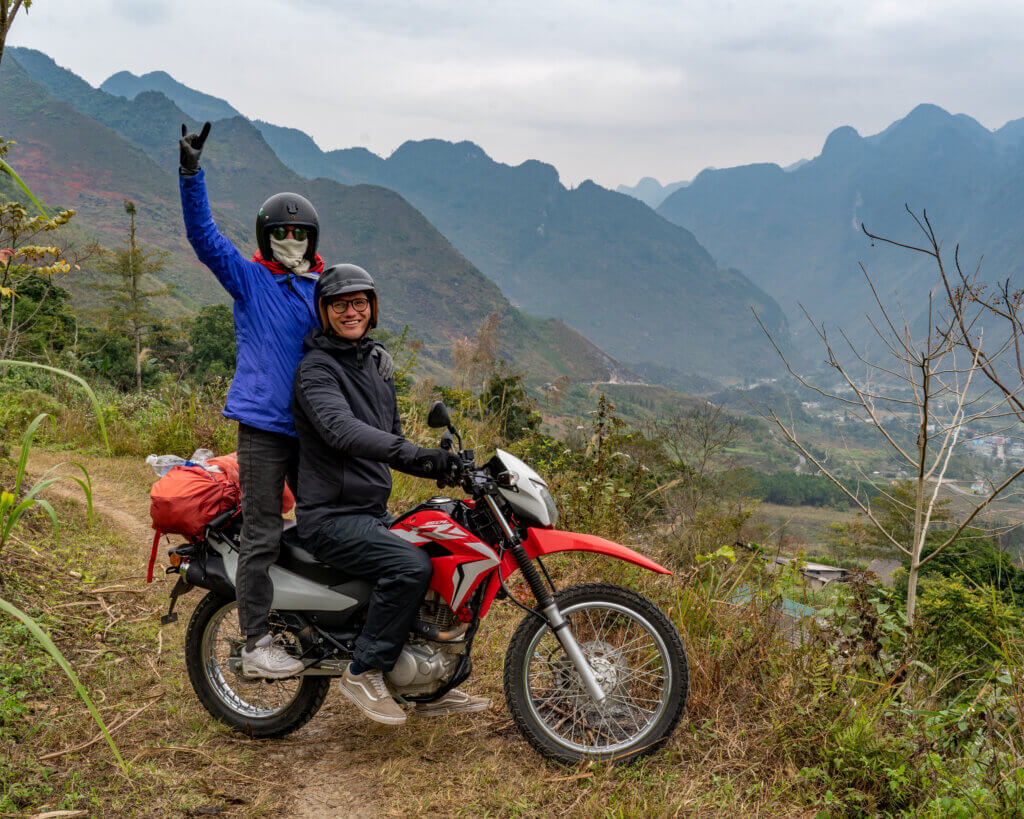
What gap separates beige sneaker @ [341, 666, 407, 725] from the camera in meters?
3.03

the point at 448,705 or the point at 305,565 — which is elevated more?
the point at 305,565

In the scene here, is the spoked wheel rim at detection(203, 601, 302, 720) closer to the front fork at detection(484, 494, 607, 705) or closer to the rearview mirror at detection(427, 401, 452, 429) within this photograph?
the front fork at detection(484, 494, 607, 705)

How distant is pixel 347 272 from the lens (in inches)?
122

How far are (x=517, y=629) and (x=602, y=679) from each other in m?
0.43

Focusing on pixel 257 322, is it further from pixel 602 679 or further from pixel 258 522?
pixel 602 679

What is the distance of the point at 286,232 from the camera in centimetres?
331

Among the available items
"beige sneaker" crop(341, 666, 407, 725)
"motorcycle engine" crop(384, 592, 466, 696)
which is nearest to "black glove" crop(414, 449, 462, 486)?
"motorcycle engine" crop(384, 592, 466, 696)

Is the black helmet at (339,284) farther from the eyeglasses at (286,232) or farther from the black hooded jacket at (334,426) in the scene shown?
the eyeglasses at (286,232)

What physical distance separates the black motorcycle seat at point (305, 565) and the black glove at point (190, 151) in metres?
1.61

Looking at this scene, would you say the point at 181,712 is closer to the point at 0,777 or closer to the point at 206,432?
the point at 0,777

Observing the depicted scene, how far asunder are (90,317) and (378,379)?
41.4 meters

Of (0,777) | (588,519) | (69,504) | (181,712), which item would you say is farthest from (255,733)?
(69,504)

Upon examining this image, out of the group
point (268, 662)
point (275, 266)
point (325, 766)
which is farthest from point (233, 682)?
point (275, 266)

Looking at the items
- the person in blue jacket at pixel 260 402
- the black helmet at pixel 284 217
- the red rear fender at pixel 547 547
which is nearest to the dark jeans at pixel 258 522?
the person in blue jacket at pixel 260 402
